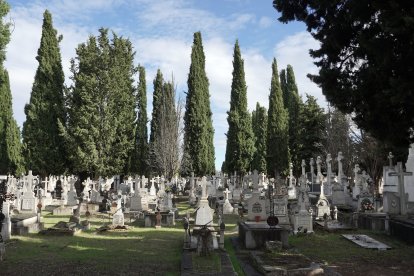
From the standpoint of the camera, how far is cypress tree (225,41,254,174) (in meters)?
38.5

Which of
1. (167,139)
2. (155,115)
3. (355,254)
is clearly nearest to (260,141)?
(155,115)

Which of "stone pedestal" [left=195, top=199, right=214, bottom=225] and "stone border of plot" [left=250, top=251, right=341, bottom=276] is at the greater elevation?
"stone pedestal" [left=195, top=199, right=214, bottom=225]

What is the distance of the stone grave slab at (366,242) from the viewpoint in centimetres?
1125

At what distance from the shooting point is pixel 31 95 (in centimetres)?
3036

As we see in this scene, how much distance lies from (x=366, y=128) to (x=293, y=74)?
44076 mm

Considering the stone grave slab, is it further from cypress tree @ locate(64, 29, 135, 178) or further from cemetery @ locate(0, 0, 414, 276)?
cypress tree @ locate(64, 29, 135, 178)

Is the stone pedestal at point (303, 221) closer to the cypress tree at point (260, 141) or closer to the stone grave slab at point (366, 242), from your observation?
the stone grave slab at point (366, 242)

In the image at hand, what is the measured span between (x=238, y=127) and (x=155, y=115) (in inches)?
301

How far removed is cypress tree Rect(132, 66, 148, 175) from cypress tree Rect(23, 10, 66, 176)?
20.3 ft

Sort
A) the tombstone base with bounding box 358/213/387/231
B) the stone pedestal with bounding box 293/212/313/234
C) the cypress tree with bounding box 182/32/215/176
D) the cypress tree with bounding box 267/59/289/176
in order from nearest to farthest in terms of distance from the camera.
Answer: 1. the stone pedestal with bounding box 293/212/313/234
2. the tombstone base with bounding box 358/213/387/231
3. the cypress tree with bounding box 182/32/215/176
4. the cypress tree with bounding box 267/59/289/176

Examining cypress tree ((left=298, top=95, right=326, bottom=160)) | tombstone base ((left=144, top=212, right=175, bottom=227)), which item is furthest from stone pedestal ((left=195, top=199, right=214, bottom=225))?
cypress tree ((left=298, top=95, right=326, bottom=160))

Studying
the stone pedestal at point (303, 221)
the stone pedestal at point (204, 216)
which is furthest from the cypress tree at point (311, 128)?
the stone pedestal at point (204, 216)

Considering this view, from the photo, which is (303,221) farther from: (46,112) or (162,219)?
(46,112)

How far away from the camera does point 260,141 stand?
167ft
